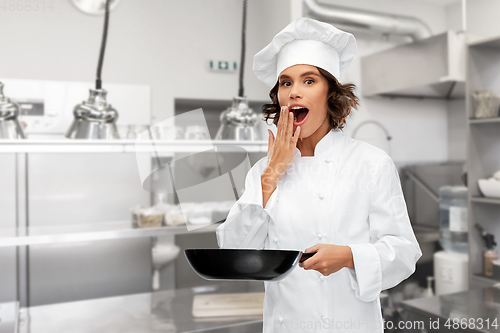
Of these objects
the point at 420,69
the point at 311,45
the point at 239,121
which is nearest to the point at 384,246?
the point at 311,45

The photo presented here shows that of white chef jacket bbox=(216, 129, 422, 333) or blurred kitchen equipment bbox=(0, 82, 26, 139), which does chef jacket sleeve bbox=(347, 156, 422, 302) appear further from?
blurred kitchen equipment bbox=(0, 82, 26, 139)

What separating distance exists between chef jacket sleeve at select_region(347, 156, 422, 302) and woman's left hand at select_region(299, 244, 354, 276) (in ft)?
0.08

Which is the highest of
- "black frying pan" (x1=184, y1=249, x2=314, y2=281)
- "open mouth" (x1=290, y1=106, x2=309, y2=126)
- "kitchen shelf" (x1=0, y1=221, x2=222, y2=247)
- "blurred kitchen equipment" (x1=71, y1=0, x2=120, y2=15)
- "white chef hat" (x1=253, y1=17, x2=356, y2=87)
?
"blurred kitchen equipment" (x1=71, y1=0, x2=120, y2=15)

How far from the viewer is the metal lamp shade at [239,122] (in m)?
1.66

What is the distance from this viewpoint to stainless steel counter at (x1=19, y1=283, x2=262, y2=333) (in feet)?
5.06

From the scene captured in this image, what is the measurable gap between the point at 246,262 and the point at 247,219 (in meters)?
0.13

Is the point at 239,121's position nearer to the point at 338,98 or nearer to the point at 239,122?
the point at 239,122

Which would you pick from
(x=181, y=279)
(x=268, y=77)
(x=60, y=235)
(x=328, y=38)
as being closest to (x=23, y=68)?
(x=60, y=235)

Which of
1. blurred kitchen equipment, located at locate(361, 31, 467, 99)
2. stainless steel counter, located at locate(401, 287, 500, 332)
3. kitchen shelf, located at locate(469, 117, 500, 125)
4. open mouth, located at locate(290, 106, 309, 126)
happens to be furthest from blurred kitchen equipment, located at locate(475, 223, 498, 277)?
open mouth, located at locate(290, 106, 309, 126)

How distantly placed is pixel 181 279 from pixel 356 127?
1571 millimetres

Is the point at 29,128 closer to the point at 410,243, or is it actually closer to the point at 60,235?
the point at 60,235

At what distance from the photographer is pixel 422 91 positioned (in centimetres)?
288

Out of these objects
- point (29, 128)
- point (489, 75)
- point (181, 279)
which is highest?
point (489, 75)

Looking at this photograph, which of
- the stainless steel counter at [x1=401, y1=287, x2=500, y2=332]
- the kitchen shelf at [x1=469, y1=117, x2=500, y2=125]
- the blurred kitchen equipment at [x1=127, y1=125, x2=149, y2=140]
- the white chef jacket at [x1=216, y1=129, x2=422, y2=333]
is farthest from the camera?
the kitchen shelf at [x1=469, y1=117, x2=500, y2=125]
